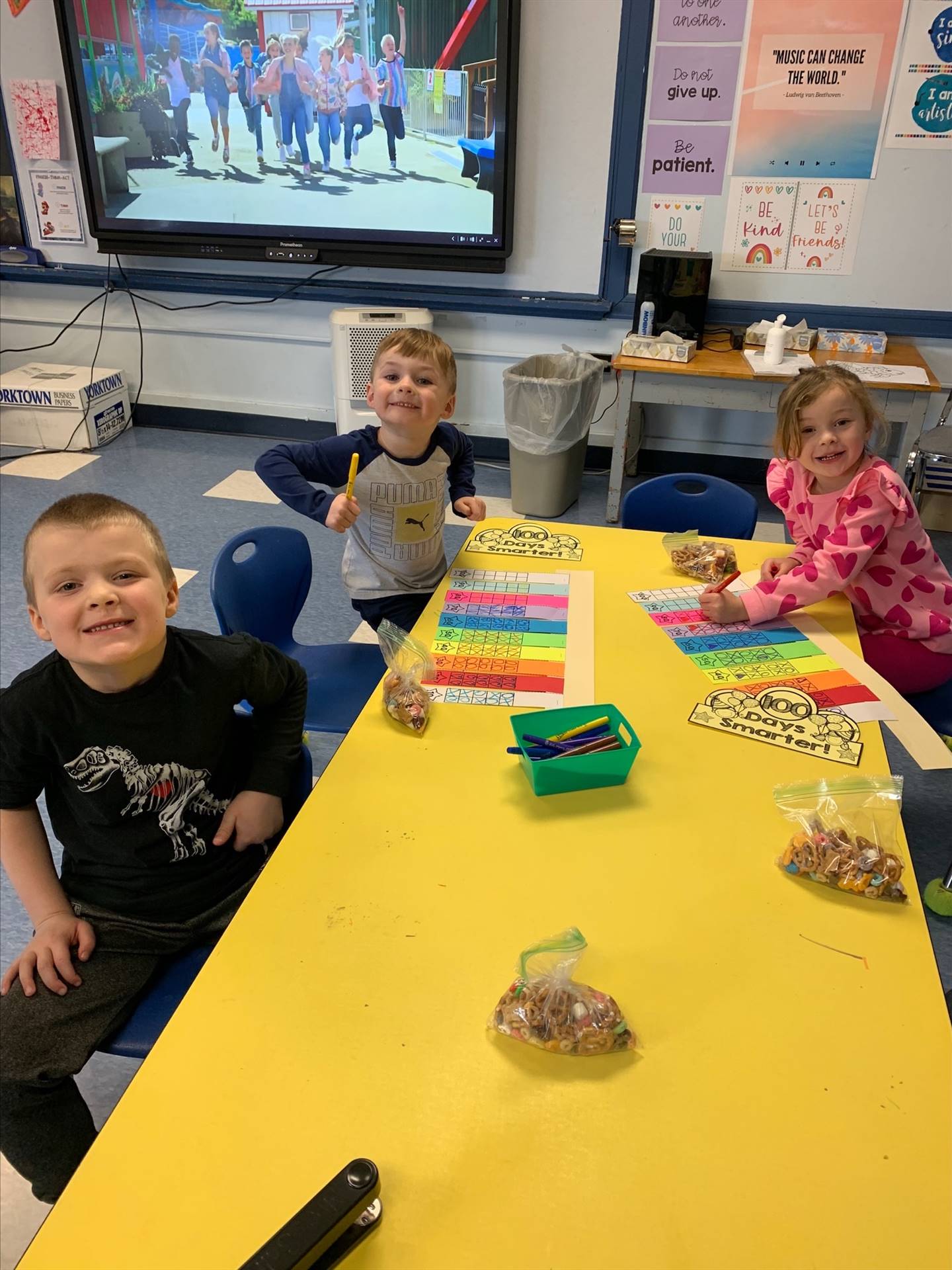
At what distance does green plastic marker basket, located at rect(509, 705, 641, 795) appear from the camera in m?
0.99

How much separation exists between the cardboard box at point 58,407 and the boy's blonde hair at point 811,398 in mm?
3193

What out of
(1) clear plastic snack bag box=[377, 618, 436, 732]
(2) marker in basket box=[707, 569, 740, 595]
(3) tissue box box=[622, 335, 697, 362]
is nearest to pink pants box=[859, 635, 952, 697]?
(2) marker in basket box=[707, 569, 740, 595]

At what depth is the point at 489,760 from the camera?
105 centimetres

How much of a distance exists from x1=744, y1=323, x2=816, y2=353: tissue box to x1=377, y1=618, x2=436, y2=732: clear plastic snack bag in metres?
2.61

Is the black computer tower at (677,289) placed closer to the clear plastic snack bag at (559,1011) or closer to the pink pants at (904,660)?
the pink pants at (904,660)

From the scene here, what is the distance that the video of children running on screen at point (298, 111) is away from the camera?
3.29 m

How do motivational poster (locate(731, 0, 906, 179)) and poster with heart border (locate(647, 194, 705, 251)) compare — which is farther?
poster with heart border (locate(647, 194, 705, 251))

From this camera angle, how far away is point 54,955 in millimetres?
1025

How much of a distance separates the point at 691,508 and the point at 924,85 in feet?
7.28

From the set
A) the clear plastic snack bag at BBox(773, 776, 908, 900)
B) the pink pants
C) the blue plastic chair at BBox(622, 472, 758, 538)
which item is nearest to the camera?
the clear plastic snack bag at BBox(773, 776, 908, 900)

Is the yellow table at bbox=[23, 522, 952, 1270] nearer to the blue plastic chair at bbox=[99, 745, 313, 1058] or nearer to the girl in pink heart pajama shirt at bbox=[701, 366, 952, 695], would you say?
the blue plastic chair at bbox=[99, 745, 313, 1058]

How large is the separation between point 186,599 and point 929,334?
290 centimetres

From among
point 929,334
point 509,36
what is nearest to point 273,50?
point 509,36

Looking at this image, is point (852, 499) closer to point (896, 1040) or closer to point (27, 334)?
point (896, 1040)
